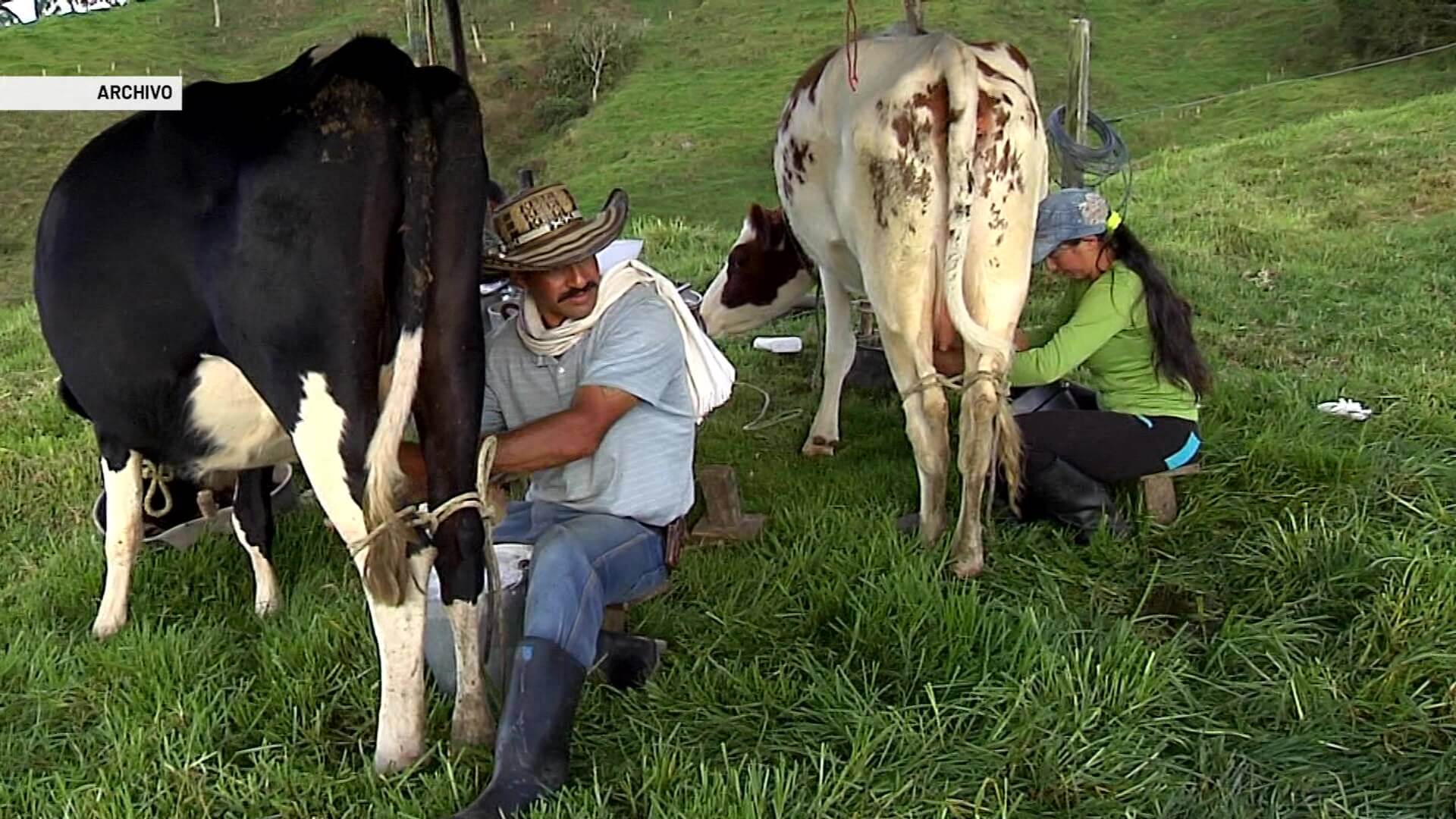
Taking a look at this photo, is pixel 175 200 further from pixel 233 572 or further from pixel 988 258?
pixel 988 258

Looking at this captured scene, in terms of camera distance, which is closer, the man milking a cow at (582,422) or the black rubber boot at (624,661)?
the man milking a cow at (582,422)

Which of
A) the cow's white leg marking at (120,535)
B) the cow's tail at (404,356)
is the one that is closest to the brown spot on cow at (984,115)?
the cow's tail at (404,356)

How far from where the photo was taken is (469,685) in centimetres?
293

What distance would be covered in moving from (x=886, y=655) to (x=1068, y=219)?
170 cm

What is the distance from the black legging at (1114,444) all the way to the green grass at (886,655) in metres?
0.25

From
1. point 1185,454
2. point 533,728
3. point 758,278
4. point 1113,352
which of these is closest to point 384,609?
point 533,728

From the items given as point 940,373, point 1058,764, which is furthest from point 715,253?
point 1058,764

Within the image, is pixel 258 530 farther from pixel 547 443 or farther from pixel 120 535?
pixel 547 443

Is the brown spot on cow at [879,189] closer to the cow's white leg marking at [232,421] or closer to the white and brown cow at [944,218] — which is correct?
the white and brown cow at [944,218]

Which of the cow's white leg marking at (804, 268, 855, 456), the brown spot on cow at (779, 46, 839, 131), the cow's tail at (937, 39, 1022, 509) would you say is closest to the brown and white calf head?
A: the cow's white leg marking at (804, 268, 855, 456)

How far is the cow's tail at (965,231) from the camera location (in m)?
3.81

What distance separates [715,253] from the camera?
30.3 feet

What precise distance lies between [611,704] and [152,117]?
2077 mm

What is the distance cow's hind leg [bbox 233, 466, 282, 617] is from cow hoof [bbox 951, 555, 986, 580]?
2285 mm
